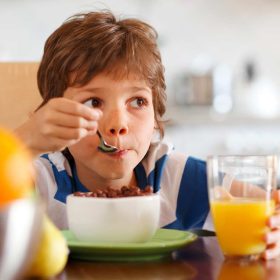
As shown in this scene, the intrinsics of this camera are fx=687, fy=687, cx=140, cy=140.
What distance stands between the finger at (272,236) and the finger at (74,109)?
29cm

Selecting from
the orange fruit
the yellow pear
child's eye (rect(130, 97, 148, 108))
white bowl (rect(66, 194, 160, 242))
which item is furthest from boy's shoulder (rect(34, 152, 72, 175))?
the orange fruit

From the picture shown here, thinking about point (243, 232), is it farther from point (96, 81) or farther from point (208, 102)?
point (208, 102)

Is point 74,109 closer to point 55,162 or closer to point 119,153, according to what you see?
point 119,153

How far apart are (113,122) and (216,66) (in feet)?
10.2

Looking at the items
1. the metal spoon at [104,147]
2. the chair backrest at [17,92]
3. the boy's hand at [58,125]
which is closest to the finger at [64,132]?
the boy's hand at [58,125]

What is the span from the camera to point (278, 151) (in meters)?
4.34

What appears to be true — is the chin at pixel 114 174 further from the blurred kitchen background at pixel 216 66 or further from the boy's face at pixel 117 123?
the blurred kitchen background at pixel 216 66

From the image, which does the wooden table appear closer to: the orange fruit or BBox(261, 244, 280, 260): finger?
BBox(261, 244, 280, 260): finger

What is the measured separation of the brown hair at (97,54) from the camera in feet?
4.60

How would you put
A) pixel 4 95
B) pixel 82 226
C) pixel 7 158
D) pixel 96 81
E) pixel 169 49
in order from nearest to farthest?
pixel 7 158, pixel 82 226, pixel 96 81, pixel 4 95, pixel 169 49

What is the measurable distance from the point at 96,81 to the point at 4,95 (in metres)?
0.41

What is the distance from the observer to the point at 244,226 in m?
0.94

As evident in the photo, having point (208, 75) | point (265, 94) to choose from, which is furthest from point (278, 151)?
point (208, 75)

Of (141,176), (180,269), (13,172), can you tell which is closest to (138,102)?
(141,176)
